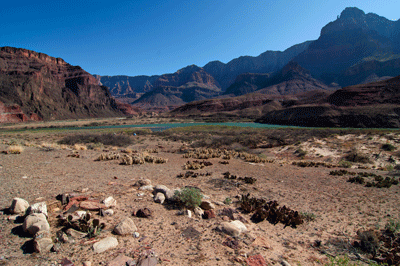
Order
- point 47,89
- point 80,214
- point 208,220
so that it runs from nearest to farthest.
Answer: point 80,214, point 208,220, point 47,89

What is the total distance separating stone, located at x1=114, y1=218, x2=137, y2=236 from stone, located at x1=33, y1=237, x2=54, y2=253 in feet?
3.74

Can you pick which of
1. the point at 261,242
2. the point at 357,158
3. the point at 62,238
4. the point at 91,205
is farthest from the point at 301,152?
the point at 62,238

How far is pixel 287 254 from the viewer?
13.3ft

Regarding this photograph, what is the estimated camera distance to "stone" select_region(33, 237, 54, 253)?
3.39 metres

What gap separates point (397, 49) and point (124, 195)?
295 meters

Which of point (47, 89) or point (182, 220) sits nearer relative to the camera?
point (182, 220)

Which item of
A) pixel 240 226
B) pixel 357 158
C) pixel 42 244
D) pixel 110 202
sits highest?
pixel 42 244

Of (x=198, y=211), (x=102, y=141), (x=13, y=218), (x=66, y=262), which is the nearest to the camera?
(x=66, y=262)

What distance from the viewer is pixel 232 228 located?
465 cm

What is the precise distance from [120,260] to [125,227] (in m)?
0.93

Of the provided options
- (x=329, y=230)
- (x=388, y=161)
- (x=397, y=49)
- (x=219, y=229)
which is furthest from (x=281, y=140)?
(x=397, y=49)

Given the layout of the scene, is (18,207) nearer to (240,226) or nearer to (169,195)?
(169,195)

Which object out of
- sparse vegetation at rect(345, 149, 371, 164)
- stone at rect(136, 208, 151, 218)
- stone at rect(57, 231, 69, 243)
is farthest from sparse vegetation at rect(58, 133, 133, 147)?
sparse vegetation at rect(345, 149, 371, 164)

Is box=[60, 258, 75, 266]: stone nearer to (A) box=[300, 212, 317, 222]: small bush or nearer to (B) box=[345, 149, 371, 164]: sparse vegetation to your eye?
(A) box=[300, 212, 317, 222]: small bush
